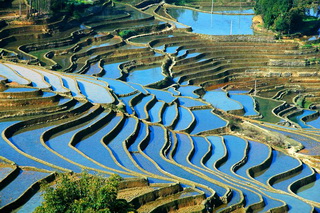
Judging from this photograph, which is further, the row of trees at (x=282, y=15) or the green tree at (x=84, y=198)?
the row of trees at (x=282, y=15)

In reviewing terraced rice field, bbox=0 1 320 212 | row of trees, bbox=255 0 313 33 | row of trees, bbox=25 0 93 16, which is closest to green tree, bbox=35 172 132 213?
terraced rice field, bbox=0 1 320 212

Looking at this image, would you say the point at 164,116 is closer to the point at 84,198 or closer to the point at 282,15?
the point at 84,198

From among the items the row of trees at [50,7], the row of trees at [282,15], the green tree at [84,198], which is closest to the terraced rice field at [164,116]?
the row of trees at [282,15]

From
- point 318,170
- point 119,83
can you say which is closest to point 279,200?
point 318,170

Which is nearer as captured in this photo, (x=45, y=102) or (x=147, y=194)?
(x=147, y=194)

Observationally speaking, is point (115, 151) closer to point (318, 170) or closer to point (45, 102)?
point (45, 102)

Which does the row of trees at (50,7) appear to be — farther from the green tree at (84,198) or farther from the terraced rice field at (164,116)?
the green tree at (84,198)
